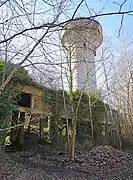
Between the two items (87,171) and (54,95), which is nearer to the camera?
(87,171)

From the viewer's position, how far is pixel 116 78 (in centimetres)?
1114

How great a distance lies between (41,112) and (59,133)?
1185 millimetres

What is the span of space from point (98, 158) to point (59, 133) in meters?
2.44

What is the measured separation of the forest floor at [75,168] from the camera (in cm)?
456

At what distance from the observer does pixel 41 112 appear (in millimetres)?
8320

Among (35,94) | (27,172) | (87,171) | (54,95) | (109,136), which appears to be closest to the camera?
(27,172)

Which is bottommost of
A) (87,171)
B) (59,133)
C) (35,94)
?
(87,171)

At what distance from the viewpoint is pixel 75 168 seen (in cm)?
562

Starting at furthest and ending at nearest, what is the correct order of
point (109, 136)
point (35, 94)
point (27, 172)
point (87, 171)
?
point (109, 136), point (35, 94), point (87, 171), point (27, 172)

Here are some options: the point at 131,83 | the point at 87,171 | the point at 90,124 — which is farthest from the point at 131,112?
the point at 87,171

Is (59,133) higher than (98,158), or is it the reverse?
(59,133)

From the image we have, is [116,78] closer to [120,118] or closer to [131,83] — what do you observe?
[131,83]

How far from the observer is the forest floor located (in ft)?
15.0

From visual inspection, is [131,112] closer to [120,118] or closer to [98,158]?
[120,118]
